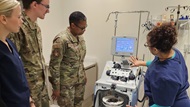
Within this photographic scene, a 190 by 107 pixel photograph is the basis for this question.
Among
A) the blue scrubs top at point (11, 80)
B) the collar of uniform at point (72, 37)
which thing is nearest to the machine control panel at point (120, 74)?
the collar of uniform at point (72, 37)

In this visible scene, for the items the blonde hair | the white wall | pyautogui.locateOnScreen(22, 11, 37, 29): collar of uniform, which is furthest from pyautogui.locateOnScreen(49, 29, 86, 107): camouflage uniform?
the white wall

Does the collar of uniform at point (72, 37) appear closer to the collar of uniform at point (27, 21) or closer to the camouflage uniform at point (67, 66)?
the camouflage uniform at point (67, 66)

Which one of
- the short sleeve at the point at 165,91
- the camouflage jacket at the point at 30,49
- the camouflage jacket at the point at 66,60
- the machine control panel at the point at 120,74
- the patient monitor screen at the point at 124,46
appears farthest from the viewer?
the patient monitor screen at the point at 124,46

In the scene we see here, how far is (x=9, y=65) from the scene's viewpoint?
105 cm

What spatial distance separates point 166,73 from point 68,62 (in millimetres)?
1178

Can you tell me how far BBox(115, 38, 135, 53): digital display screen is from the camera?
104 inches

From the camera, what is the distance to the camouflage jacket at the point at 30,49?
1.51 meters

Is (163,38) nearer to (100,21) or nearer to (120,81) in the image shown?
(120,81)

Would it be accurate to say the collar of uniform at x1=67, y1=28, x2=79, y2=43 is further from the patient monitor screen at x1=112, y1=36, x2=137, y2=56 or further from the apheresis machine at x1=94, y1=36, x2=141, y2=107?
the patient monitor screen at x1=112, y1=36, x2=137, y2=56

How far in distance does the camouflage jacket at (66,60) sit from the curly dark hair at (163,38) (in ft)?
3.35

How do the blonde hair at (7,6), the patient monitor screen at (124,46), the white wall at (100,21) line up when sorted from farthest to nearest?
the white wall at (100,21)
the patient monitor screen at (124,46)
the blonde hair at (7,6)

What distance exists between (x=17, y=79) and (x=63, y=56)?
1053mm

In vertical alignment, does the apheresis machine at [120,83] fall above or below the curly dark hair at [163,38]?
below

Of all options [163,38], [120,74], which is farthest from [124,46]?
[163,38]
